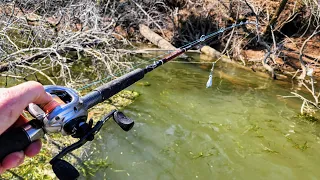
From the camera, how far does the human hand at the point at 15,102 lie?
134 cm

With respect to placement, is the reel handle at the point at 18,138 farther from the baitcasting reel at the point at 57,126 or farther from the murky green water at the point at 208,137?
the murky green water at the point at 208,137

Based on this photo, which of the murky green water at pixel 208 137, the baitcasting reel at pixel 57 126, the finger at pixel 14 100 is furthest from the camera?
the murky green water at pixel 208 137

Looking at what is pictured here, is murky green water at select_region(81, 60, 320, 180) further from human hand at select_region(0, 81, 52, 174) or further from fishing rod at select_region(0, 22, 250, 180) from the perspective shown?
human hand at select_region(0, 81, 52, 174)

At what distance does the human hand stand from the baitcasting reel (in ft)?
0.13

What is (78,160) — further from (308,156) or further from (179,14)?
(179,14)

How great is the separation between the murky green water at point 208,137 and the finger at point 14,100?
2563 mm

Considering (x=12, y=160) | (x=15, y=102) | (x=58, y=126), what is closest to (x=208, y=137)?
(x=58, y=126)

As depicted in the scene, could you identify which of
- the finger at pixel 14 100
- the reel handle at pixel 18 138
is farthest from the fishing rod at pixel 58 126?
the finger at pixel 14 100

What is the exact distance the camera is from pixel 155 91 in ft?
21.4

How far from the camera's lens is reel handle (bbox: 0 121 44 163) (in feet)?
4.68

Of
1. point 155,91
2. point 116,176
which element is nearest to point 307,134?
point 155,91

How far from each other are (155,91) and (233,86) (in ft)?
6.79

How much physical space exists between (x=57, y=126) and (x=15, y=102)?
0.90ft

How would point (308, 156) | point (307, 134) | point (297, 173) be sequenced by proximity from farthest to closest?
point (307, 134)
point (308, 156)
point (297, 173)
